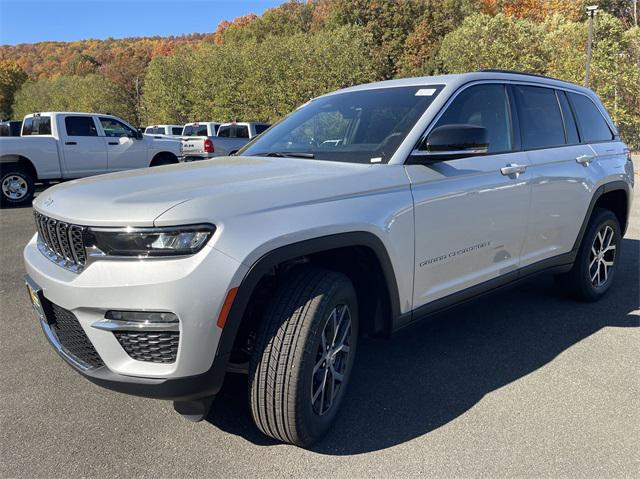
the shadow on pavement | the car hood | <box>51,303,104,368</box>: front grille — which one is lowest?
the shadow on pavement

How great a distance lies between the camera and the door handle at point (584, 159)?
427 centimetres

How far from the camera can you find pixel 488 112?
3.63m

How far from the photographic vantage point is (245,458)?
98.4 inches

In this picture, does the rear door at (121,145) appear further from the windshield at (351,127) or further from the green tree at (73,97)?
the green tree at (73,97)

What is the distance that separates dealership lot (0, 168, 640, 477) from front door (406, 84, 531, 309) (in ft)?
1.91

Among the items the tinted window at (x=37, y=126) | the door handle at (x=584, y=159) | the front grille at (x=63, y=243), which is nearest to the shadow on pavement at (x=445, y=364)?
the front grille at (x=63, y=243)

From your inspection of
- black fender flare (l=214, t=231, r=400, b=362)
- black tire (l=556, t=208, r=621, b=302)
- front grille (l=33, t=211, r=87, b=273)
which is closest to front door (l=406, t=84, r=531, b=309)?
black fender flare (l=214, t=231, r=400, b=362)

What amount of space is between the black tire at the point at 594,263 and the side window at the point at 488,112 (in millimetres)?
1462

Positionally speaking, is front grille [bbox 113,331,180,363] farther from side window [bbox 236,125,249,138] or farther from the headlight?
side window [bbox 236,125,249,138]

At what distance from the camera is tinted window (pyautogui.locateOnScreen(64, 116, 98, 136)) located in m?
12.1

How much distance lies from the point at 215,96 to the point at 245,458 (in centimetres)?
3512

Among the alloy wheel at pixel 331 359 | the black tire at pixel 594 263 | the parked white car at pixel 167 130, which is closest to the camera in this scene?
the alloy wheel at pixel 331 359

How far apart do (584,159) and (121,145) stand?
1112 centimetres

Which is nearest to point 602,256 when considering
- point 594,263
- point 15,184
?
point 594,263
